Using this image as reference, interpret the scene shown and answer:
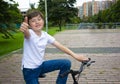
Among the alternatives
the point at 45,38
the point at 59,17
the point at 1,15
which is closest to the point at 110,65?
the point at 45,38

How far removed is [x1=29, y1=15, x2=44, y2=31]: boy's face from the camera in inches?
132

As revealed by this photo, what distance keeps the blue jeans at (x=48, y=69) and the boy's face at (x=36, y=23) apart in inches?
15.7

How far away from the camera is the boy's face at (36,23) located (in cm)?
335

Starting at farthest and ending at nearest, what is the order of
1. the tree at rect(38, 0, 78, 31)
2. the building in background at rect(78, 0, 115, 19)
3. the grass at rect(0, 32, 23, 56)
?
the building in background at rect(78, 0, 115, 19) < the tree at rect(38, 0, 78, 31) < the grass at rect(0, 32, 23, 56)

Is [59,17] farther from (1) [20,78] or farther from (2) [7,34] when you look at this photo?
(1) [20,78]

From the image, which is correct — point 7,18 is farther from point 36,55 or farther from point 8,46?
point 36,55

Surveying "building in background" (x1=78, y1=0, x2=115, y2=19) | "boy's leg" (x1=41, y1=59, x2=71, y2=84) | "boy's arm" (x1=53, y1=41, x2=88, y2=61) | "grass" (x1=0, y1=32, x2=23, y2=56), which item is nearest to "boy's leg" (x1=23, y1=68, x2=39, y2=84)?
"boy's leg" (x1=41, y1=59, x2=71, y2=84)

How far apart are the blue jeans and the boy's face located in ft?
1.31

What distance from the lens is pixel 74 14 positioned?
180 ft

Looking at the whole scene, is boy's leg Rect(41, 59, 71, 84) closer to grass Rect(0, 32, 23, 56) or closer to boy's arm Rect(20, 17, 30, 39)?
boy's arm Rect(20, 17, 30, 39)

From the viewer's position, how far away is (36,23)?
336cm

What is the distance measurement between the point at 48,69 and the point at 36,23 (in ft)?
1.69

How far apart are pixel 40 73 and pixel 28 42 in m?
0.36

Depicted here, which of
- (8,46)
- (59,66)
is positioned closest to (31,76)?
(59,66)
